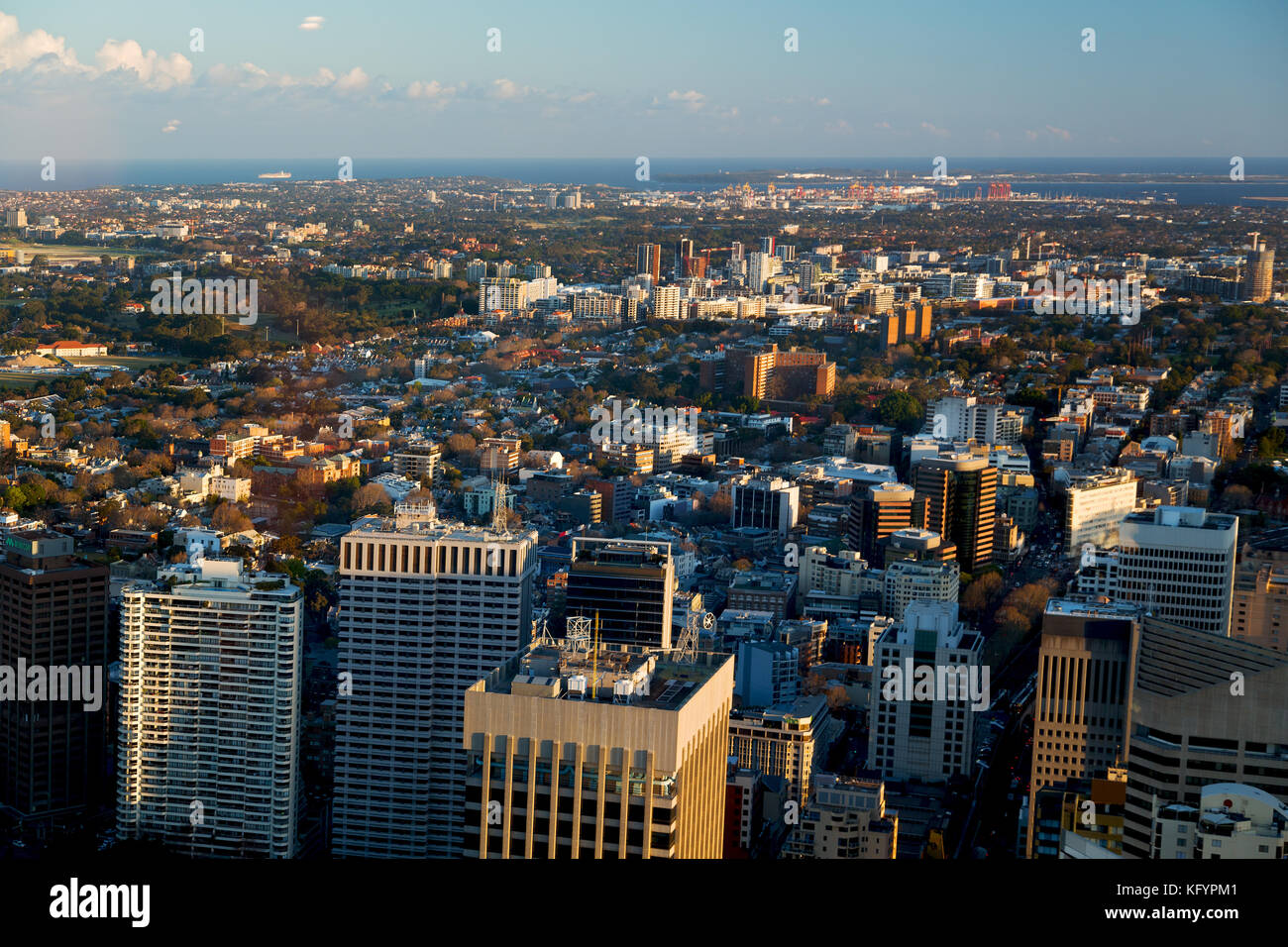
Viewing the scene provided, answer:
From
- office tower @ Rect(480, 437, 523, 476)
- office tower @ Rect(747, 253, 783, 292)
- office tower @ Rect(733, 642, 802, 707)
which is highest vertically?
office tower @ Rect(747, 253, 783, 292)

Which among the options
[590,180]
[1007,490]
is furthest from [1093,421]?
[590,180]

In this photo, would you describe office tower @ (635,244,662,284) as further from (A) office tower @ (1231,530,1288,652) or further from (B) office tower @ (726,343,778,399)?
(A) office tower @ (1231,530,1288,652)

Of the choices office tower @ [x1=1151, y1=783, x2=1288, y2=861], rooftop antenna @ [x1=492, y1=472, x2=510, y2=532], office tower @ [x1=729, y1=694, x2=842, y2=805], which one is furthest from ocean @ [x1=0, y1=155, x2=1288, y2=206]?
office tower @ [x1=1151, y1=783, x2=1288, y2=861]

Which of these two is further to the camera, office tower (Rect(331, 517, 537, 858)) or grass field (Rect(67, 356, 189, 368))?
grass field (Rect(67, 356, 189, 368))

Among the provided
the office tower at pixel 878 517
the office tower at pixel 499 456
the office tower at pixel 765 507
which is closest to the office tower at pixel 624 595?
the office tower at pixel 878 517

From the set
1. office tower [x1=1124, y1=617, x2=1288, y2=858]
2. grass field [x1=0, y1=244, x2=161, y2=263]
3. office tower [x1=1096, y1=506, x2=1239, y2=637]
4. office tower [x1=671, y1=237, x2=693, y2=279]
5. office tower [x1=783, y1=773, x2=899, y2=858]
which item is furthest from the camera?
office tower [x1=671, y1=237, x2=693, y2=279]

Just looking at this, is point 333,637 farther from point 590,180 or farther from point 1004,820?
point 590,180

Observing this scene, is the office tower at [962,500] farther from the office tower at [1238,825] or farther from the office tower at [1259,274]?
the office tower at [1238,825]
